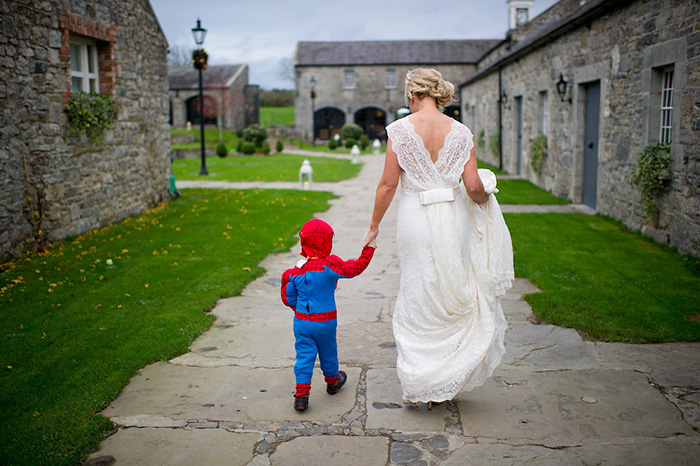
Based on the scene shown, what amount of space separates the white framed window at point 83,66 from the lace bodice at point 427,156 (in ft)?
25.9

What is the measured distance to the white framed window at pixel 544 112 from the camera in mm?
15915

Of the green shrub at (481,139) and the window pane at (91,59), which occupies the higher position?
the window pane at (91,59)

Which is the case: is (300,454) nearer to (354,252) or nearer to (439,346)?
(439,346)

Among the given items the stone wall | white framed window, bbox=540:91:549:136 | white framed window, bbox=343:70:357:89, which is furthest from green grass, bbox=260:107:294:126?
white framed window, bbox=540:91:549:136

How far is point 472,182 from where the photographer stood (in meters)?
3.68

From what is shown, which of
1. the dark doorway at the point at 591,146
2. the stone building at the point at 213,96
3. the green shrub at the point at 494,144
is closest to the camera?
the dark doorway at the point at 591,146

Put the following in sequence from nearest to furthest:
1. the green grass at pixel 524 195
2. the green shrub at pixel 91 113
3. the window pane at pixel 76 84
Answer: the green shrub at pixel 91 113, the window pane at pixel 76 84, the green grass at pixel 524 195

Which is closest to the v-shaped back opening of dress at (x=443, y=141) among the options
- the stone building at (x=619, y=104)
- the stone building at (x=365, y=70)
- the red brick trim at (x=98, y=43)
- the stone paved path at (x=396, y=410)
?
the stone paved path at (x=396, y=410)

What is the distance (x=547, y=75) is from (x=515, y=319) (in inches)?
447

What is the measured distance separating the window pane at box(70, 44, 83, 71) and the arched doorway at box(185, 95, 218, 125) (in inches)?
1425

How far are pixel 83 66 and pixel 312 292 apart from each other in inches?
330

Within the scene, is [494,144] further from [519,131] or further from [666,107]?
[666,107]

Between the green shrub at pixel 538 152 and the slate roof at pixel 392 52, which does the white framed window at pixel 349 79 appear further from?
the green shrub at pixel 538 152

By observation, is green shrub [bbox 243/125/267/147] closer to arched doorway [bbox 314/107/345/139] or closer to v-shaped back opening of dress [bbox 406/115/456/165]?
arched doorway [bbox 314/107/345/139]
